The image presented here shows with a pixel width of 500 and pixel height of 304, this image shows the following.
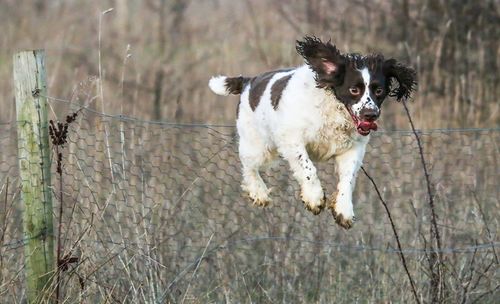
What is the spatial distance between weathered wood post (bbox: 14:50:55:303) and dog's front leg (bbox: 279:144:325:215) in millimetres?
1114

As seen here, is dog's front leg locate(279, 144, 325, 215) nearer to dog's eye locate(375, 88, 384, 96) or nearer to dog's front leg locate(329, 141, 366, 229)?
dog's front leg locate(329, 141, 366, 229)

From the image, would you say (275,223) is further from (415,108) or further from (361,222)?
(415,108)

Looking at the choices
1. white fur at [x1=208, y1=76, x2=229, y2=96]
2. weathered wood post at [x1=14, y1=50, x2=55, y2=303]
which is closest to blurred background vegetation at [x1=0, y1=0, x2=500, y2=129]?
white fur at [x1=208, y1=76, x2=229, y2=96]

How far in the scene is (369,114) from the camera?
161 inches

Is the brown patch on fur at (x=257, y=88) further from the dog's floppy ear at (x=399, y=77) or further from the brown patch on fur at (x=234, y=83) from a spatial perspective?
the dog's floppy ear at (x=399, y=77)

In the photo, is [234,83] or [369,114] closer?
[369,114]

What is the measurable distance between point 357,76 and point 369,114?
290 mm

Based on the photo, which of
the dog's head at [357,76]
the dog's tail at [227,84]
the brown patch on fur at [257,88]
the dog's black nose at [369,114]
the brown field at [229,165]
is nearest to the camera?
the dog's black nose at [369,114]

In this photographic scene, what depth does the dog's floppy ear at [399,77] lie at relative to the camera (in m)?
4.49

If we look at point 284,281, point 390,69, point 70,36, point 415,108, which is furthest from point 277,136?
point 70,36

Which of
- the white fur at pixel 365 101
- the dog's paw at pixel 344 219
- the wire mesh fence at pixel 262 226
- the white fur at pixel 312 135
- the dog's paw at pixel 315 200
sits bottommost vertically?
the wire mesh fence at pixel 262 226

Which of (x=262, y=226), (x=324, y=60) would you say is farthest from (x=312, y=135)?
(x=262, y=226)

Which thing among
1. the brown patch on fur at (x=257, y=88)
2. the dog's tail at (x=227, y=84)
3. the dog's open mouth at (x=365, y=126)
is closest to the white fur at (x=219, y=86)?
the dog's tail at (x=227, y=84)

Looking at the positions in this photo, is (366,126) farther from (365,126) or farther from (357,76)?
(357,76)
